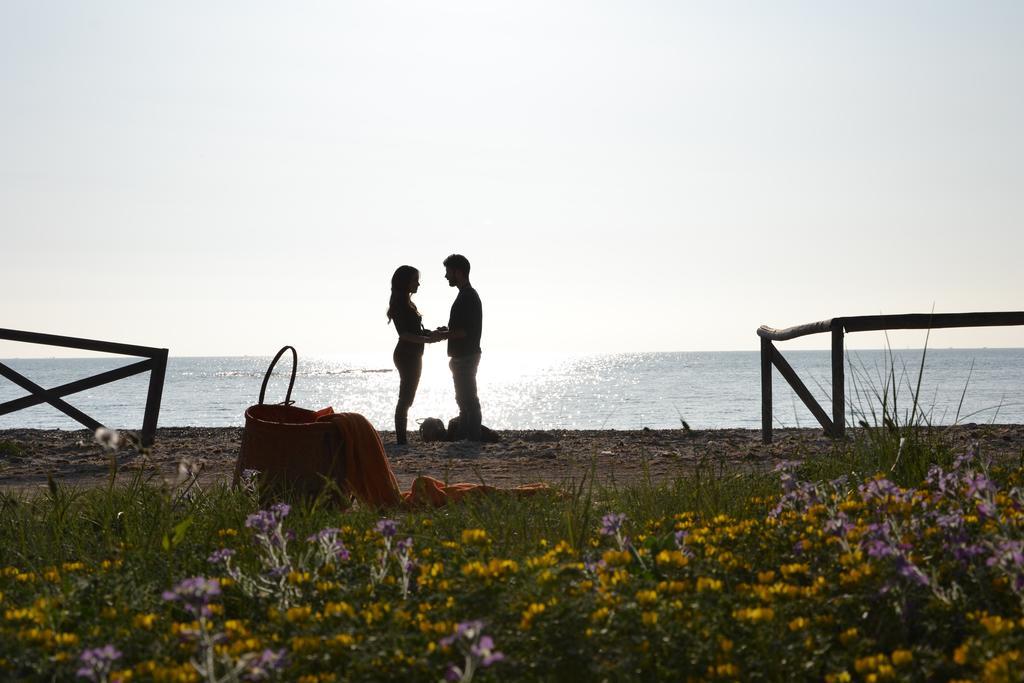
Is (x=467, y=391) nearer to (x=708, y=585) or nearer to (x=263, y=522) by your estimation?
(x=263, y=522)

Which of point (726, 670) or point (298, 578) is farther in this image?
point (298, 578)

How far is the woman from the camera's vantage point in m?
10.2

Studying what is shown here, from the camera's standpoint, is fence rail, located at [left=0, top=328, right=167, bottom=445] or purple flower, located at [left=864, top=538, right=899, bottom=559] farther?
fence rail, located at [left=0, top=328, right=167, bottom=445]

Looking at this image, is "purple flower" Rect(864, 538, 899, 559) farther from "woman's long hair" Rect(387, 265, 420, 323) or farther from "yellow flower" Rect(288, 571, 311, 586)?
"woman's long hair" Rect(387, 265, 420, 323)

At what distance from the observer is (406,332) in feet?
33.7

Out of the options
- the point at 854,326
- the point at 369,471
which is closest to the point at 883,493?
the point at 369,471

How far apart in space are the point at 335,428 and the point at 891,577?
3.66 meters

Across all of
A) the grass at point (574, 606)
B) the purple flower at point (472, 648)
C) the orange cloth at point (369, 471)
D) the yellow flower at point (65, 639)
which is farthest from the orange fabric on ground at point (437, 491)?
the purple flower at point (472, 648)

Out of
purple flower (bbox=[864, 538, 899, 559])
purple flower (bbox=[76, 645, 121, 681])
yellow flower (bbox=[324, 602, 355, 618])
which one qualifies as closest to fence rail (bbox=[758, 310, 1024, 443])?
purple flower (bbox=[864, 538, 899, 559])

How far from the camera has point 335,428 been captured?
5.48 metres

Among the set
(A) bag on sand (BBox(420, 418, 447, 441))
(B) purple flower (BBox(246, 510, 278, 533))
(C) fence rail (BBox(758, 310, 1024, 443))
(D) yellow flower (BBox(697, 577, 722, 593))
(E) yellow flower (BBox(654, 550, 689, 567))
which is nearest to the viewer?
(D) yellow flower (BBox(697, 577, 722, 593))

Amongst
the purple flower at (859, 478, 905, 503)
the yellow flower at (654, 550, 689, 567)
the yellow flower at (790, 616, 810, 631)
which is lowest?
the yellow flower at (790, 616, 810, 631)

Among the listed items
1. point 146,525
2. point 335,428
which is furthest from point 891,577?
point 335,428

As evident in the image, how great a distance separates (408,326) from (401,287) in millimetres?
444
